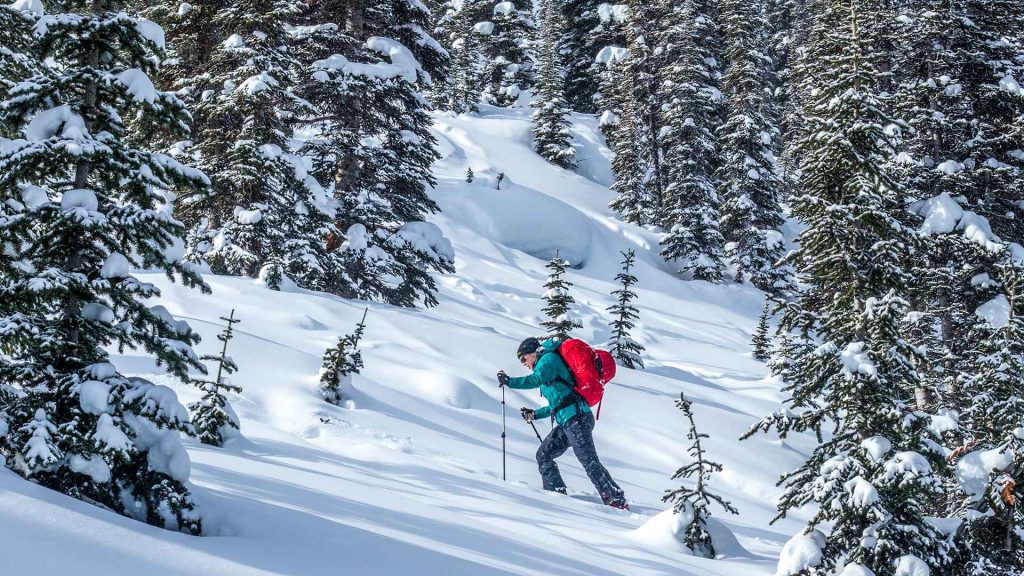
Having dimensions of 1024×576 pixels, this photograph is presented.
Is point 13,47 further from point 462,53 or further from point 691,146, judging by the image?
point 462,53

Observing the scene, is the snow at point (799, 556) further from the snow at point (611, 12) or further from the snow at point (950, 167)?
the snow at point (611, 12)

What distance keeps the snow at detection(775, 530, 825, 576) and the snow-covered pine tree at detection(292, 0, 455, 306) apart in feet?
43.0

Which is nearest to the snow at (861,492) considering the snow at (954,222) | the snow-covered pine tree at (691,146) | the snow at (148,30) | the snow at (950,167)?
the snow at (148,30)

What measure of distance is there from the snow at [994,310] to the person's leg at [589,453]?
10290 millimetres

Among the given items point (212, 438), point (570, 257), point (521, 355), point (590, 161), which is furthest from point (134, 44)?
point (590, 161)

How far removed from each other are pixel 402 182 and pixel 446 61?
3908mm

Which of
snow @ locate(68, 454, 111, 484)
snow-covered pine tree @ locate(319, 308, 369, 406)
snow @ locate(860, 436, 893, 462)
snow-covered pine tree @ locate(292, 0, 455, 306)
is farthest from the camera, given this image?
snow-covered pine tree @ locate(292, 0, 455, 306)

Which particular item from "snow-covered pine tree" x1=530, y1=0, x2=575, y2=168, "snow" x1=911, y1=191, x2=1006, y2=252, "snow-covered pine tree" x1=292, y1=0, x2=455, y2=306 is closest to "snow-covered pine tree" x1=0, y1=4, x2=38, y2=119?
"snow-covered pine tree" x1=292, y1=0, x2=455, y2=306

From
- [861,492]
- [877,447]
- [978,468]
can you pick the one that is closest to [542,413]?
[861,492]

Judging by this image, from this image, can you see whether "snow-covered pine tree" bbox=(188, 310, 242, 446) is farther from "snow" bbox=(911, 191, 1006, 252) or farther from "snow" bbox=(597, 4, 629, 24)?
Result: "snow" bbox=(597, 4, 629, 24)

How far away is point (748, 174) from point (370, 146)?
71.4 feet

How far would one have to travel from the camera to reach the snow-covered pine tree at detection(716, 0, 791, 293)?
3444 centimetres

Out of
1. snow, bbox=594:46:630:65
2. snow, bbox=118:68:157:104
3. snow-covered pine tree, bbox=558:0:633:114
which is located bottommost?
snow, bbox=118:68:157:104

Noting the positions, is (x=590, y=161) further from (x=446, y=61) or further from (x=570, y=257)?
(x=446, y=61)
